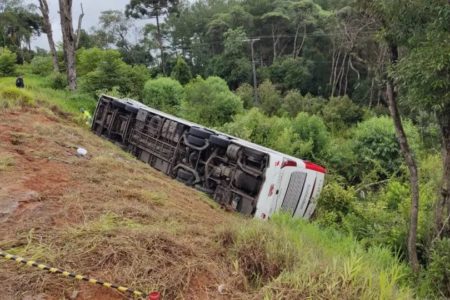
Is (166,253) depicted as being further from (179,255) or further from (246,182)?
(246,182)

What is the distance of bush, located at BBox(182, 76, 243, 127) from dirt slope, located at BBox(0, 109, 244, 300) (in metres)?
11.5

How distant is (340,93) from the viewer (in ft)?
133

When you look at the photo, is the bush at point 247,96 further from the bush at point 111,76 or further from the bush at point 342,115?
the bush at point 111,76

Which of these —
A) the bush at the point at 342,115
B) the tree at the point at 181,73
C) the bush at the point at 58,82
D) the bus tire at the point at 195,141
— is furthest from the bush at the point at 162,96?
the tree at the point at 181,73

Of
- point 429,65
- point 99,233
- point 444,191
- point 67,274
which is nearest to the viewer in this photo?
Answer: point 67,274

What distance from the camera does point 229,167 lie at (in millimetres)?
8602

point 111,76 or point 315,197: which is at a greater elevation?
point 111,76

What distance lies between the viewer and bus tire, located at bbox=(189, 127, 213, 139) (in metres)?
9.24

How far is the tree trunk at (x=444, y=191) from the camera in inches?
202

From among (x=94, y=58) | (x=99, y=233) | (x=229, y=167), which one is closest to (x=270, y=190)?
(x=229, y=167)

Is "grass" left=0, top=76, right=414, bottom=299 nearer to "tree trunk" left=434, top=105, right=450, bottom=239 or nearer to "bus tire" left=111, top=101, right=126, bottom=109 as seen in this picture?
"tree trunk" left=434, top=105, right=450, bottom=239

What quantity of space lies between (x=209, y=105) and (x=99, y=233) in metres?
15.0

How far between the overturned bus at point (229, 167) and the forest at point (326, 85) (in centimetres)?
94

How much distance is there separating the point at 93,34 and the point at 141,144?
130 feet
